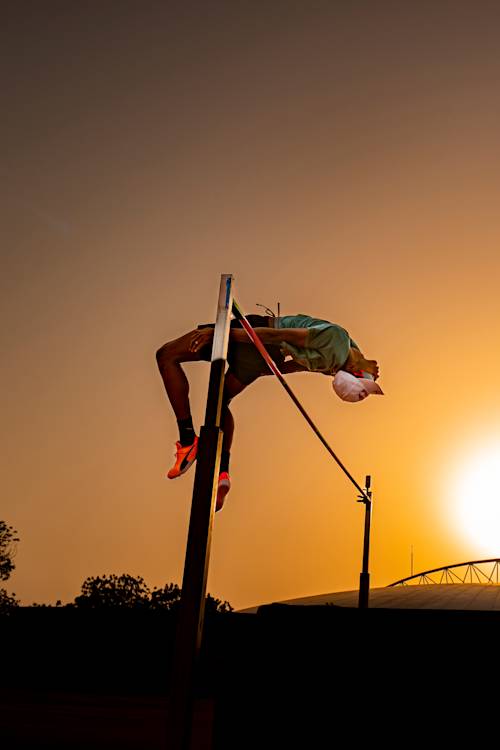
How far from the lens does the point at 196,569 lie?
2.42 meters

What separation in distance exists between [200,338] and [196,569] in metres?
1.69

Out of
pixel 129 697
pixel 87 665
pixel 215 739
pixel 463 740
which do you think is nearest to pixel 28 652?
pixel 87 665

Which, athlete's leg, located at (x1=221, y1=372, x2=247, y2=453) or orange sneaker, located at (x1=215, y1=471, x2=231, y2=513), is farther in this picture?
athlete's leg, located at (x1=221, y1=372, x2=247, y2=453)

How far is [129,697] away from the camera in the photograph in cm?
447

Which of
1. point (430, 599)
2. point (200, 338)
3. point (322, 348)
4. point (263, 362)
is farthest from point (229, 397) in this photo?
point (430, 599)

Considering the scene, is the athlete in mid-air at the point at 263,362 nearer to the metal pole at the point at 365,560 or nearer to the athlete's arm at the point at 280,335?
the athlete's arm at the point at 280,335

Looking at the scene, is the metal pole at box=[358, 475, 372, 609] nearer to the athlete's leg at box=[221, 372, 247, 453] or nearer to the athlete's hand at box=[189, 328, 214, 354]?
the athlete's leg at box=[221, 372, 247, 453]

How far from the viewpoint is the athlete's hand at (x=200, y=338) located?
378 cm

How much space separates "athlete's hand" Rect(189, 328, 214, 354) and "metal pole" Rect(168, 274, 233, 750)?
884mm

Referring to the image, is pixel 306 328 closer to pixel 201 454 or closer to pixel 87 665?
pixel 201 454

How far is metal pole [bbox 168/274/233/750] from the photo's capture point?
225 centimetres

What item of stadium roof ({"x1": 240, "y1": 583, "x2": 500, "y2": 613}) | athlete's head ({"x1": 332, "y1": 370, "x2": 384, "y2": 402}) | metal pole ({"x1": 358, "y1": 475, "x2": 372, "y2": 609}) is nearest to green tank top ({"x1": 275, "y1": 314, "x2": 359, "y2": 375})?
athlete's head ({"x1": 332, "y1": 370, "x2": 384, "y2": 402})

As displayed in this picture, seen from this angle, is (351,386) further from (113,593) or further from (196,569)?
(113,593)

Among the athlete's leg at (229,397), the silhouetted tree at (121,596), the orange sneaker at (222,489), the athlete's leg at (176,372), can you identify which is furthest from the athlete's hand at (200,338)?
the silhouetted tree at (121,596)
